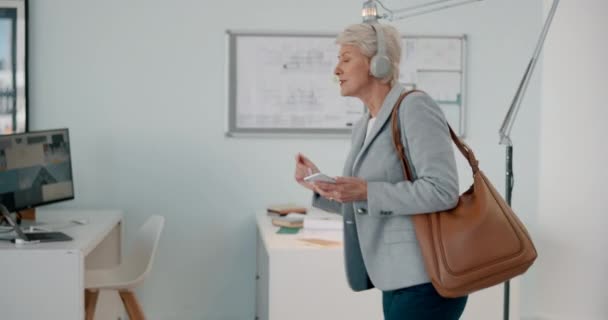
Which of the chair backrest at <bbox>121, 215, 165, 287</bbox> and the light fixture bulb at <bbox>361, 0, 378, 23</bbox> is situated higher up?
the light fixture bulb at <bbox>361, 0, 378, 23</bbox>

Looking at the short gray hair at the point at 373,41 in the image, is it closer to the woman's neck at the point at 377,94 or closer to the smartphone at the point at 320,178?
the woman's neck at the point at 377,94

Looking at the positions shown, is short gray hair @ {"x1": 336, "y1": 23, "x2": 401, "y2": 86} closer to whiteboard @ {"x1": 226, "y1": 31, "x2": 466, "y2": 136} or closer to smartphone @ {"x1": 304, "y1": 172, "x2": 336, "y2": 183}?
smartphone @ {"x1": 304, "y1": 172, "x2": 336, "y2": 183}

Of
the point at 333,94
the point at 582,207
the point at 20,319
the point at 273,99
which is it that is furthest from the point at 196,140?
the point at 582,207

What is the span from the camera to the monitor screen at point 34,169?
3352 millimetres

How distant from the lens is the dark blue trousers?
1.86 m

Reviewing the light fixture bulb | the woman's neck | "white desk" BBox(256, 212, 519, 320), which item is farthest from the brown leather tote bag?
"white desk" BBox(256, 212, 519, 320)

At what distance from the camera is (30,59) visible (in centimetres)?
415

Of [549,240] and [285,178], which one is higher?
[285,178]

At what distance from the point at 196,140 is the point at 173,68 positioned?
0.38m

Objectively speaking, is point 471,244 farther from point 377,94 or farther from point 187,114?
point 187,114

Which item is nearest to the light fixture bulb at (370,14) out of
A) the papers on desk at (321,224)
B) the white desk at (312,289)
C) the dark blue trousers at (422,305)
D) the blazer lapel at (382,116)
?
the white desk at (312,289)

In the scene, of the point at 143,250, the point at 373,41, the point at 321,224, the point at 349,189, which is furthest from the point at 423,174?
the point at 143,250

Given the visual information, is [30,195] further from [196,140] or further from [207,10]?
[207,10]

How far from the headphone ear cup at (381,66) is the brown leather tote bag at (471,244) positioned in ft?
0.55
